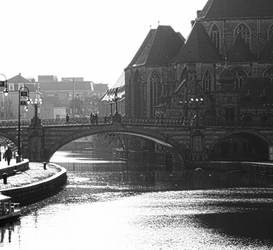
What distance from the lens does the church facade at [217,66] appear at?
5620 inches

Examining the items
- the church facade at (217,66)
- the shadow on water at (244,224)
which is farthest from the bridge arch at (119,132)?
the shadow on water at (244,224)

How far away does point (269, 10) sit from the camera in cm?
15375

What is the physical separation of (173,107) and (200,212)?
7018 cm

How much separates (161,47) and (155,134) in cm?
3804

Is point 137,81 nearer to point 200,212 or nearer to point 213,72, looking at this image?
point 213,72

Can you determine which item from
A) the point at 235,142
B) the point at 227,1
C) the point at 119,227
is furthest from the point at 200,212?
the point at 227,1

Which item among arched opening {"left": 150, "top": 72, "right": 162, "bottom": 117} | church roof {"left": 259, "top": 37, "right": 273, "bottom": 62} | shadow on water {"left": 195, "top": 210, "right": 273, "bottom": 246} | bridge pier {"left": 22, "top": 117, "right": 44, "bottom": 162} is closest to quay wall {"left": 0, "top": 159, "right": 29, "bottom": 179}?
shadow on water {"left": 195, "top": 210, "right": 273, "bottom": 246}

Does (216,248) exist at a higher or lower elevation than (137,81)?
lower

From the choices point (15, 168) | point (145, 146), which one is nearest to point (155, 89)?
point (145, 146)

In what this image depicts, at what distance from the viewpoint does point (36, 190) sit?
3194 inches

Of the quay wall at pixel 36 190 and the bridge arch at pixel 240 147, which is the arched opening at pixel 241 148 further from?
the quay wall at pixel 36 190

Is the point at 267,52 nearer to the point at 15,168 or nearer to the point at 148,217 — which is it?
the point at 15,168

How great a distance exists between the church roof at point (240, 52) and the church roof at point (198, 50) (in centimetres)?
226

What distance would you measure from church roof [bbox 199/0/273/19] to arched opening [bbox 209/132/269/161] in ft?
81.8
